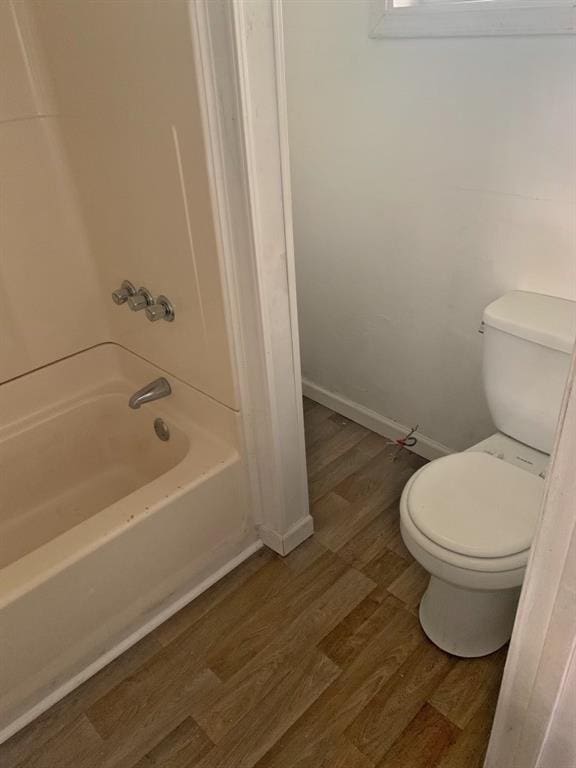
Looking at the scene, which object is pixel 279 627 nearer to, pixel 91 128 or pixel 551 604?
pixel 551 604

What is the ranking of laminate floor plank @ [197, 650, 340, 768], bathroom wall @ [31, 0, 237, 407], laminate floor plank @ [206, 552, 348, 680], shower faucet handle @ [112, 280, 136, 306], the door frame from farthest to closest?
shower faucet handle @ [112, 280, 136, 306] → laminate floor plank @ [206, 552, 348, 680] → laminate floor plank @ [197, 650, 340, 768] → bathroom wall @ [31, 0, 237, 407] → the door frame

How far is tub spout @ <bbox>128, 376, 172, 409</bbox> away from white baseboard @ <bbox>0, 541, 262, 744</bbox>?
1.81 ft

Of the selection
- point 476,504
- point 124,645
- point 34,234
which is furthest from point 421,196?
point 124,645

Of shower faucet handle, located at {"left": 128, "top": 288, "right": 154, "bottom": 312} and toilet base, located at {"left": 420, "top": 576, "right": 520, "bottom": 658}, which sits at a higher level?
shower faucet handle, located at {"left": 128, "top": 288, "right": 154, "bottom": 312}

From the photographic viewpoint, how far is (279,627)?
5.46 feet

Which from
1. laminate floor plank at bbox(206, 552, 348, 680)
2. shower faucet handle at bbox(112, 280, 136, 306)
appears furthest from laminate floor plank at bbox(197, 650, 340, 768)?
shower faucet handle at bbox(112, 280, 136, 306)

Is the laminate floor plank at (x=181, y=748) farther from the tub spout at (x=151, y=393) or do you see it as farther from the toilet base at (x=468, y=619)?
the tub spout at (x=151, y=393)

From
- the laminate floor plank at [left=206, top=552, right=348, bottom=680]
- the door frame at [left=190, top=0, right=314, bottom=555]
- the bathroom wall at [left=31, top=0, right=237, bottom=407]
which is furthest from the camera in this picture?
the laminate floor plank at [left=206, top=552, right=348, bottom=680]

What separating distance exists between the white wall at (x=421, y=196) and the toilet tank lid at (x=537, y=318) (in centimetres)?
6

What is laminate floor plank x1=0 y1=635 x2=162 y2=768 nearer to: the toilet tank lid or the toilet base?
the toilet base

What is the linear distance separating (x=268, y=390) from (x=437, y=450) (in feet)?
2.78

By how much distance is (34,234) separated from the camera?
1.82m

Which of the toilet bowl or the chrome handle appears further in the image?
the chrome handle

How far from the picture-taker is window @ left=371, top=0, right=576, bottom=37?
1.33 metres
